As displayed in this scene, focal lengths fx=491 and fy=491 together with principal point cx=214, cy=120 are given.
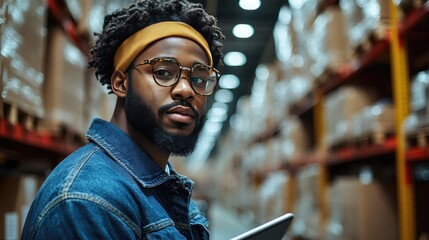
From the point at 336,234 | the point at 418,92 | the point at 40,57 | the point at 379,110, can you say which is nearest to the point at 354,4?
the point at 379,110

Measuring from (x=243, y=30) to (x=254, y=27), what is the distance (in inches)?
11.3

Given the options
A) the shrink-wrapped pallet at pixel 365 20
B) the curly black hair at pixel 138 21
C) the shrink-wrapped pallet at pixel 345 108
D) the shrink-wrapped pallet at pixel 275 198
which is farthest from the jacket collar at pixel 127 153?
the shrink-wrapped pallet at pixel 275 198

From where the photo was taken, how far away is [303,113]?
747cm

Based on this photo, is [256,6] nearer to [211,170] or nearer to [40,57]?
[40,57]

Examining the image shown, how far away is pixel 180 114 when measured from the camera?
5.14 ft

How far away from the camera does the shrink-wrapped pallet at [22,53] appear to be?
2.57 meters

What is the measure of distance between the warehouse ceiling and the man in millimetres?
6159

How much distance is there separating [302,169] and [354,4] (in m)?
3.61

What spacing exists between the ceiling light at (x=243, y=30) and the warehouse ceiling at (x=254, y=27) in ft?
0.32

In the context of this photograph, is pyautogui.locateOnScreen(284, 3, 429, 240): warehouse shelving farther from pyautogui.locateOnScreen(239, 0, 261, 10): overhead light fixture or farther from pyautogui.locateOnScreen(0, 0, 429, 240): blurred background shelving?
pyautogui.locateOnScreen(239, 0, 261, 10): overhead light fixture

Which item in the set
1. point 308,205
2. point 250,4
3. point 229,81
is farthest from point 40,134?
point 229,81

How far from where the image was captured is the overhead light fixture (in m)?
9.24

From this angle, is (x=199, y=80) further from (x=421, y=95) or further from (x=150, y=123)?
(x=421, y=95)

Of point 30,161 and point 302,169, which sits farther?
point 302,169
